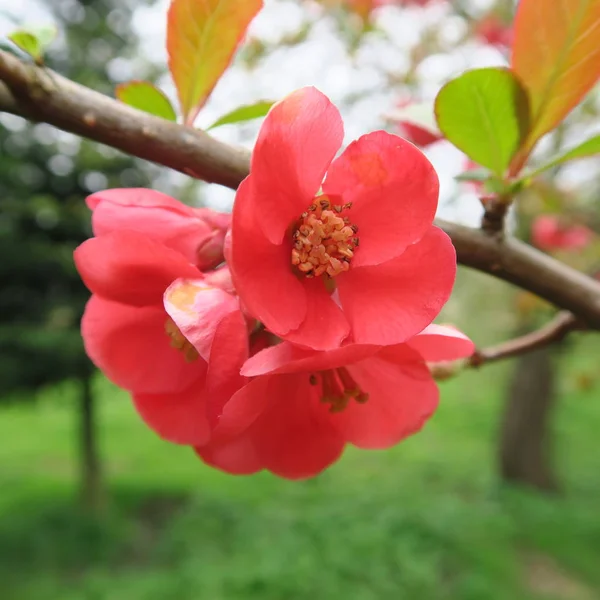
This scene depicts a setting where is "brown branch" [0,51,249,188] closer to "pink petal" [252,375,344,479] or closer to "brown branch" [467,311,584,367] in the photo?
"pink petal" [252,375,344,479]

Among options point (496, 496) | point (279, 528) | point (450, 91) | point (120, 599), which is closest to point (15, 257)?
point (120, 599)

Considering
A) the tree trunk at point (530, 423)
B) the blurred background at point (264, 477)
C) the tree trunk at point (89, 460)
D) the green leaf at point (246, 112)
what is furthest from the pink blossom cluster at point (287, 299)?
the tree trunk at point (530, 423)

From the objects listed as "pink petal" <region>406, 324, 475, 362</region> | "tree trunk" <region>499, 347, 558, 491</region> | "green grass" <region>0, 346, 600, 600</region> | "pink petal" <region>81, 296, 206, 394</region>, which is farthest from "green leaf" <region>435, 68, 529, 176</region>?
"tree trunk" <region>499, 347, 558, 491</region>

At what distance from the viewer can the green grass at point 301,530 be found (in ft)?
9.18

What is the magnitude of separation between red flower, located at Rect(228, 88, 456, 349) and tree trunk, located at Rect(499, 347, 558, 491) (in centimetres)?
403

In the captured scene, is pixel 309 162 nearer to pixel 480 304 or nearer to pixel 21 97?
pixel 21 97

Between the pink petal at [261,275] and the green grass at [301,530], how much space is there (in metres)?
2.50

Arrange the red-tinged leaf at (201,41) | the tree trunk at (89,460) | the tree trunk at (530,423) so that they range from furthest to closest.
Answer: the tree trunk at (530,423)
the tree trunk at (89,460)
the red-tinged leaf at (201,41)

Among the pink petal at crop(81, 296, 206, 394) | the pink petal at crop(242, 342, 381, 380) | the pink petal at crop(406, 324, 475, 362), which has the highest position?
the pink petal at crop(242, 342, 381, 380)

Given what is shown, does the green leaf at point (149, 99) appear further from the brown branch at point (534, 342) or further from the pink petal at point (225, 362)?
the brown branch at point (534, 342)

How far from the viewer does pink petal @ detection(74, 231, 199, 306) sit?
0.36 meters

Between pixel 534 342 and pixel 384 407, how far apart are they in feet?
0.77

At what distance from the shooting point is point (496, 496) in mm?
3895

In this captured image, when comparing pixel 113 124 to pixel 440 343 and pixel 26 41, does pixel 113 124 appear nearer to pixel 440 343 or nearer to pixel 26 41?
pixel 26 41
